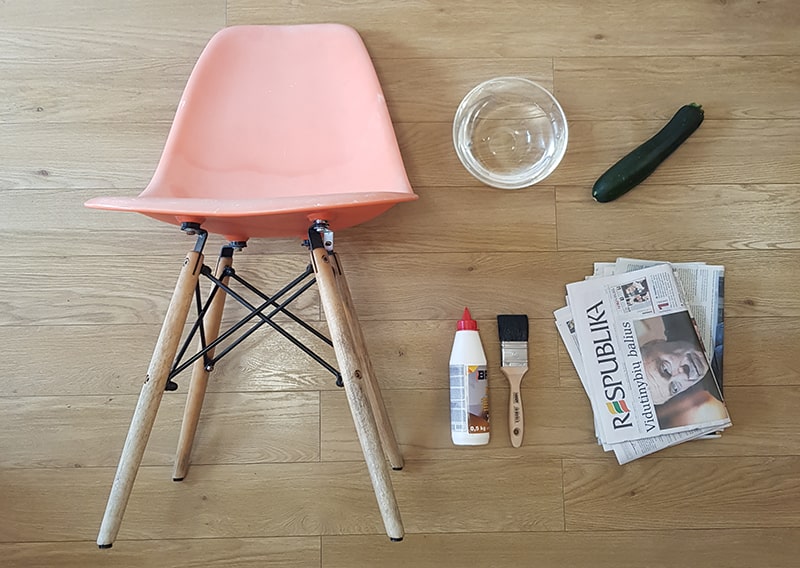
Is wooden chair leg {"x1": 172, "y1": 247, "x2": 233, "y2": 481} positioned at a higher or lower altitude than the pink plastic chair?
lower

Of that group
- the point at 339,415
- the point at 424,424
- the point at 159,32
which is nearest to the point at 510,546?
the point at 424,424

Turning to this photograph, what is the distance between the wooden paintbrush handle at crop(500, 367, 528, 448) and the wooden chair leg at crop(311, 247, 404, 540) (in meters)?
0.34

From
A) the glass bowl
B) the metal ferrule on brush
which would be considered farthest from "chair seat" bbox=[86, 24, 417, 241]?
the metal ferrule on brush

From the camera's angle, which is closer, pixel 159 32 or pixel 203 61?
pixel 203 61

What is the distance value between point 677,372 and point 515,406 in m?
0.29

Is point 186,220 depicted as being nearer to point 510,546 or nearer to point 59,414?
point 59,414

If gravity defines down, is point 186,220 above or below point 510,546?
above

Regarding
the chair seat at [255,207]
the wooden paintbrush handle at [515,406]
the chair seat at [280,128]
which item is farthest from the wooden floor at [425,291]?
the chair seat at [255,207]

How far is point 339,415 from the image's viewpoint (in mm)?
1176

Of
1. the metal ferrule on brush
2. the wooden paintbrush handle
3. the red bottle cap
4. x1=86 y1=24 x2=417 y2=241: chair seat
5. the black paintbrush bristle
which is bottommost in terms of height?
the wooden paintbrush handle

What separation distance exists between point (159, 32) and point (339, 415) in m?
0.77

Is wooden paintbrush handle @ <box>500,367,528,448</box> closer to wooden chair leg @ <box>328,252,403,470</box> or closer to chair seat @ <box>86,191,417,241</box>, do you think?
wooden chair leg @ <box>328,252,403,470</box>

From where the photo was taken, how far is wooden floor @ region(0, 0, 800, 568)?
116 cm

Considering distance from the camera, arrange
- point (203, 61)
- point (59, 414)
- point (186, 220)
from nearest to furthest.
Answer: point (186, 220)
point (203, 61)
point (59, 414)
